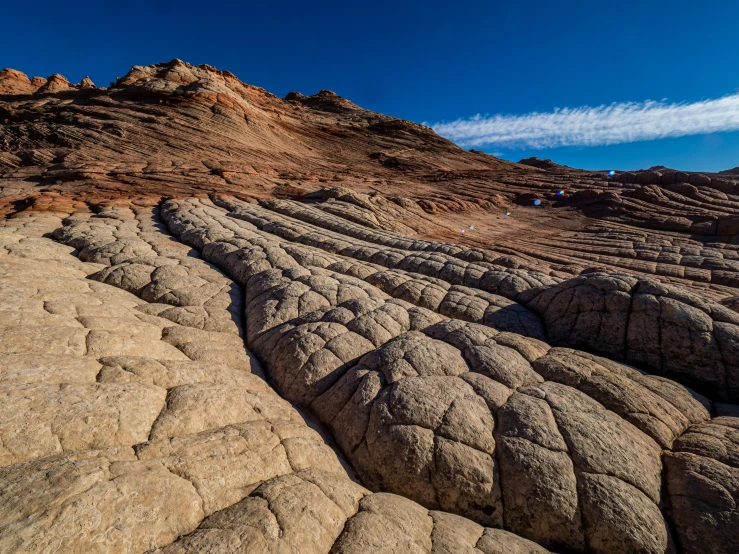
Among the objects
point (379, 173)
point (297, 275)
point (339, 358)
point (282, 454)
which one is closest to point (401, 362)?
point (339, 358)

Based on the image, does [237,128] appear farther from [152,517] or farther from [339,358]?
[152,517]

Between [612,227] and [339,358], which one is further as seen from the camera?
[612,227]

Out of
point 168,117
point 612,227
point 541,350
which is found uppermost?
point 168,117

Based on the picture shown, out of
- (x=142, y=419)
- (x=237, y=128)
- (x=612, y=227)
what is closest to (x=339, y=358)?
(x=142, y=419)

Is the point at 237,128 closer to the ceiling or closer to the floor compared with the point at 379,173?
closer to the ceiling

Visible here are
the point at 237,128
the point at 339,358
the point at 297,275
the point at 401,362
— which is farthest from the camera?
the point at 237,128

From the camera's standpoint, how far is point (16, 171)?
73.7 feet

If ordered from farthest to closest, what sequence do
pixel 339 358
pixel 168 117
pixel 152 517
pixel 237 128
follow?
pixel 237 128, pixel 168 117, pixel 339 358, pixel 152 517

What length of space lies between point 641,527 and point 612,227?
2018 centimetres

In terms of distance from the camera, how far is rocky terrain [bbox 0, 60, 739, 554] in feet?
10.6

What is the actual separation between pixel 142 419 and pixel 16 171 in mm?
29603

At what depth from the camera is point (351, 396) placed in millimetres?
5430

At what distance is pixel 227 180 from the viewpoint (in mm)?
23625

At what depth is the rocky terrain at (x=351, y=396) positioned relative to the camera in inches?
127
